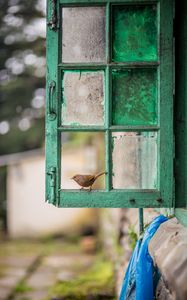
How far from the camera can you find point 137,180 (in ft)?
12.9

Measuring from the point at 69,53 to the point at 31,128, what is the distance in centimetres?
1460

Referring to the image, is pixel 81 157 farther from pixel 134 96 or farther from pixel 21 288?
pixel 134 96

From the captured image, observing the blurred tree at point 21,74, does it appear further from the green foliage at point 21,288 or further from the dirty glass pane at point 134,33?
the dirty glass pane at point 134,33

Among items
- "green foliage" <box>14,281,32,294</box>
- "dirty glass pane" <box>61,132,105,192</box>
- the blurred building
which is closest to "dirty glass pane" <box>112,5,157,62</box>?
"green foliage" <box>14,281,32,294</box>

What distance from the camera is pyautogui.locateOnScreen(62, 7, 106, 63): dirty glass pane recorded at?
324 cm

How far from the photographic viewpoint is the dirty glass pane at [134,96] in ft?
10.5

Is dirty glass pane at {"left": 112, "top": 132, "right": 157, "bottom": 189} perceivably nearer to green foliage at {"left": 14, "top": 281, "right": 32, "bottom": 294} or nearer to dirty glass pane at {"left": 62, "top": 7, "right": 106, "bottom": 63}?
dirty glass pane at {"left": 62, "top": 7, "right": 106, "bottom": 63}

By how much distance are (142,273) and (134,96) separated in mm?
1001

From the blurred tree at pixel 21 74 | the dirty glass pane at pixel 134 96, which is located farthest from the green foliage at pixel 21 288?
the blurred tree at pixel 21 74

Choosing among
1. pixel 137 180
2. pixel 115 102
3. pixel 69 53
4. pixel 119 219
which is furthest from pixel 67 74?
pixel 119 219

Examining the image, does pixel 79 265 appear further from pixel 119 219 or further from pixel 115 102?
pixel 115 102

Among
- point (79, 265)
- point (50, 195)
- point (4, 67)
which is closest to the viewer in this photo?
point (50, 195)

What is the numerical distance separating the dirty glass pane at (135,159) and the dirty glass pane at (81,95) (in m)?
0.18

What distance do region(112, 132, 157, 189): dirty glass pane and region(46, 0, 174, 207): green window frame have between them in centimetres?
7
